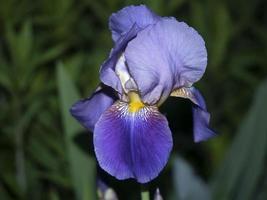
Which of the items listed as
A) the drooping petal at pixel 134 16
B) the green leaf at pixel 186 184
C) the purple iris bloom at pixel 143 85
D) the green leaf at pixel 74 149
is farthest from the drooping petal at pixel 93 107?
the green leaf at pixel 186 184

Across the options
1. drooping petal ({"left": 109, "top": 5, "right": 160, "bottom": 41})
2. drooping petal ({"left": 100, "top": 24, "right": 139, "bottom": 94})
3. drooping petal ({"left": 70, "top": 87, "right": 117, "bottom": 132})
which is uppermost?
drooping petal ({"left": 109, "top": 5, "right": 160, "bottom": 41})

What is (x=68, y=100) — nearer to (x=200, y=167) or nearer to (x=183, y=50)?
(x=183, y=50)

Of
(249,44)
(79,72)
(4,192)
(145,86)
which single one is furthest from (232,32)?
(145,86)

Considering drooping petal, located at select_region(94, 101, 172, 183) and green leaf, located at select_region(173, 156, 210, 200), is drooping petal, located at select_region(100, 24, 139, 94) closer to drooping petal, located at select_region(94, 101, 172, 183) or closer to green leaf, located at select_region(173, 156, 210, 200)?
drooping petal, located at select_region(94, 101, 172, 183)

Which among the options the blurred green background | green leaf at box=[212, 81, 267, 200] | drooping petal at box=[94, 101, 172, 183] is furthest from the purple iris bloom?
green leaf at box=[212, 81, 267, 200]

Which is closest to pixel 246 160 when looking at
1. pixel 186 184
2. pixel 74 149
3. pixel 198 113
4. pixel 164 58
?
pixel 186 184

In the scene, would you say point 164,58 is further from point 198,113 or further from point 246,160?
point 246,160

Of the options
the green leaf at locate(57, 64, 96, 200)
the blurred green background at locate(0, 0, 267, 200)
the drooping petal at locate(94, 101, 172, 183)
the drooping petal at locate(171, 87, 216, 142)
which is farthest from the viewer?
the blurred green background at locate(0, 0, 267, 200)
